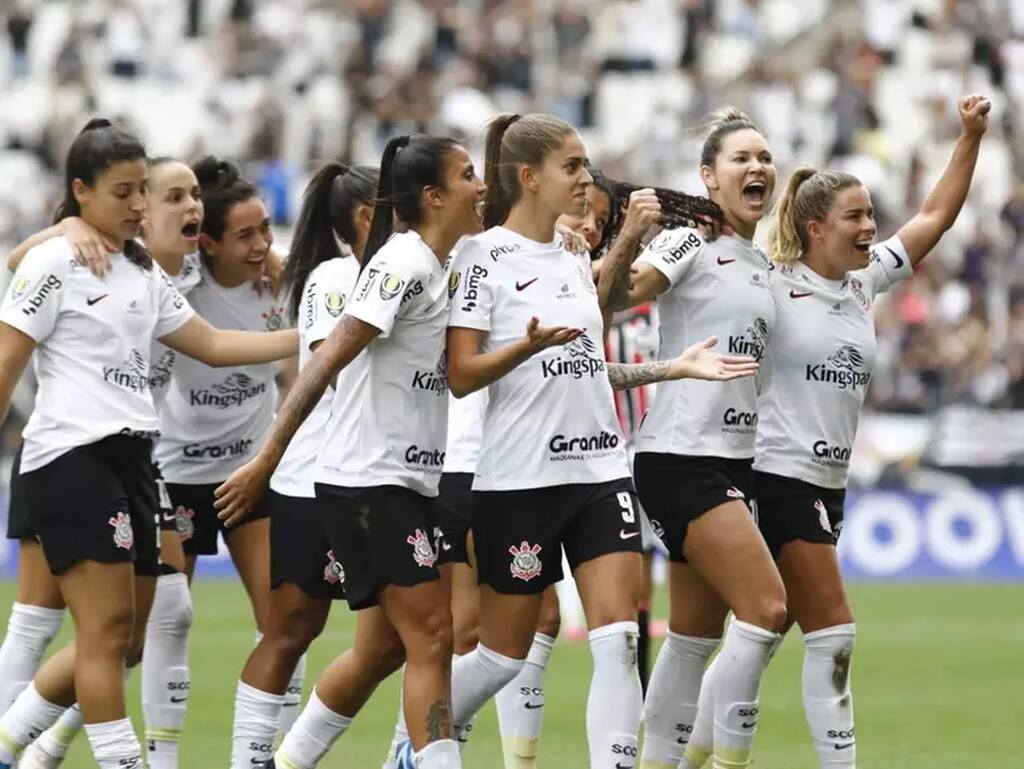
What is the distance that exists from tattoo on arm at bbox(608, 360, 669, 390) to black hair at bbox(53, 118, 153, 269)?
6.31 feet

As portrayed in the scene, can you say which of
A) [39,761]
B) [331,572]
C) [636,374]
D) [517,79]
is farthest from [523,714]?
[517,79]

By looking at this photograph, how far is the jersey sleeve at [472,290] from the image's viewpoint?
25.9ft

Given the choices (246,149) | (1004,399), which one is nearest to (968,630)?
(1004,399)

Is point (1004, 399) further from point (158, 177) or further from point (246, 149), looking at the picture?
point (158, 177)

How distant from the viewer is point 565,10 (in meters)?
30.9

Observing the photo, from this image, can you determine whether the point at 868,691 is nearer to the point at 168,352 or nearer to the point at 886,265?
the point at 886,265

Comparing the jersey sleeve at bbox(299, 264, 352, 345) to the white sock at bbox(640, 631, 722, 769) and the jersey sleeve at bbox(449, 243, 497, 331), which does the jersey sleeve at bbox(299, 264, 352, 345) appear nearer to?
the jersey sleeve at bbox(449, 243, 497, 331)

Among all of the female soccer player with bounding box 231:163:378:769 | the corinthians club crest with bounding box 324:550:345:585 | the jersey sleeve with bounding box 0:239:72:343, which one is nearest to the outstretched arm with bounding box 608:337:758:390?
the female soccer player with bounding box 231:163:378:769

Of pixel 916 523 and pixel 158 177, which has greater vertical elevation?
pixel 158 177

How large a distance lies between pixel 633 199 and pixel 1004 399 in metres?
15.0

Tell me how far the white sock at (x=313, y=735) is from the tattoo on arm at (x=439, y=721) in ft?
2.60

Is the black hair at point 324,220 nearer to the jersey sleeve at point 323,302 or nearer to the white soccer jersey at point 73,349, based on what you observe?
the jersey sleeve at point 323,302

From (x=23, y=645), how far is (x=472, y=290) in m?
2.46

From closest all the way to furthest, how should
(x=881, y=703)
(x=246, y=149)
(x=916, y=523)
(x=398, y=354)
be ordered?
(x=398, y=354) < (x=881, y=703) < (x=916, y=523) < (x=246, y=149)
